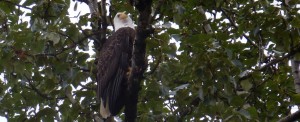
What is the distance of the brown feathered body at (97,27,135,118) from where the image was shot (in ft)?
16.3

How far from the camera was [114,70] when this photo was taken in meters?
5.46

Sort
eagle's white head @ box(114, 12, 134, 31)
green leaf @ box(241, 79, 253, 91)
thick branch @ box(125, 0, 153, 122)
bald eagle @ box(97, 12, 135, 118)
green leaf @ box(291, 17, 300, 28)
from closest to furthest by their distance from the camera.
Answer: green leaf @ box(291, 17, 300, 28), green leaf @ box(241, 79, 253, 91), thick branch @ box(125, 0, 153, 122), bald eagle @ box(97, 12, 135, 118), eagle's white head @ box(114, 12, 134, 31)

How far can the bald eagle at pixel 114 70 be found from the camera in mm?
4953

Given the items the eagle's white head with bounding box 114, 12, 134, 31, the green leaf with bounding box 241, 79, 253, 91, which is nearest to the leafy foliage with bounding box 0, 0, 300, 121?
the green leaf with bounding box 241, 79, 253, 91

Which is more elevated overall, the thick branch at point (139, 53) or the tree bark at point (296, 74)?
the thick branch at point (139, 53)

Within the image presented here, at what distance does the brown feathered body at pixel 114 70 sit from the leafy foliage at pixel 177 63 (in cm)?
12

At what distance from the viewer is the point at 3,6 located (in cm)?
428

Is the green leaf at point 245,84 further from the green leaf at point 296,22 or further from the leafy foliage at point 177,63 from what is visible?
the green leaf at point 296,22

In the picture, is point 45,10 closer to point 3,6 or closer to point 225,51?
point 3,6

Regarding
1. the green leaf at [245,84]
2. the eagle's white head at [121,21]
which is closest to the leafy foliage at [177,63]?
the green leaf at [245,84]

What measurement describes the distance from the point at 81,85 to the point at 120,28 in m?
1.25

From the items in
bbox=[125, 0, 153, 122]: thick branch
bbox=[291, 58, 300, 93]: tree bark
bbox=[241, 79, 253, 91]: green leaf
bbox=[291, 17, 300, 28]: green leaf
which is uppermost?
bbox=[125, 0, 153, 122]: thick branch

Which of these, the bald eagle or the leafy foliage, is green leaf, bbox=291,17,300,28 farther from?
the bald eagle

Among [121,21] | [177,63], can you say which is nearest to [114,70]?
[121,21]
